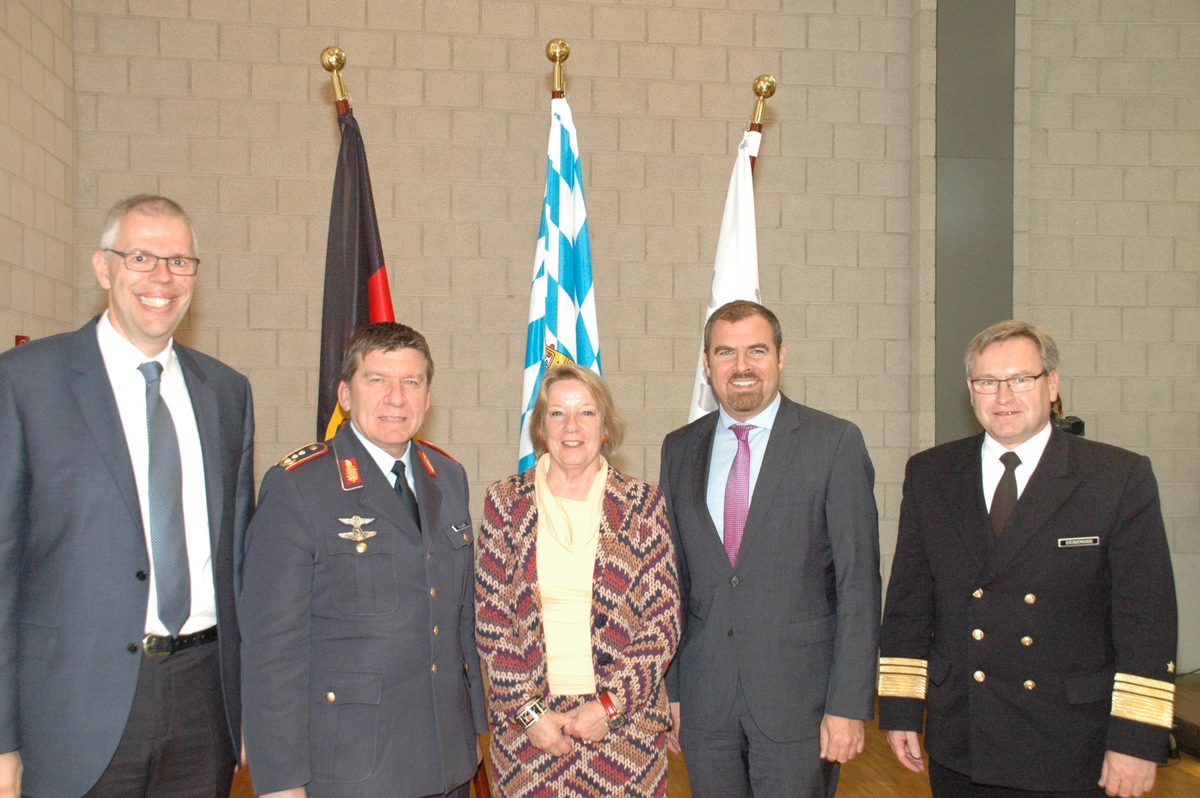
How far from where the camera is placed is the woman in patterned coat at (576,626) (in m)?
2.15

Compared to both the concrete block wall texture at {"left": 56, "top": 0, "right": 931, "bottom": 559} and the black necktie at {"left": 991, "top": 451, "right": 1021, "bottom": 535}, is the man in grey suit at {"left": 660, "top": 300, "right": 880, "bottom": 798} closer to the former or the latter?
the black necktie at {"left": 991, "top": 451, "right": 1021, "bottom": 535}

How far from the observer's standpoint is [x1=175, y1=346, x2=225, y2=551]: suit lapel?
2.03m

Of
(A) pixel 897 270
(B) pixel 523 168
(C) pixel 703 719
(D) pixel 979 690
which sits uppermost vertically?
(B) pixel 523 168

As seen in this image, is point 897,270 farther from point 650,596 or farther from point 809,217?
point 650,596

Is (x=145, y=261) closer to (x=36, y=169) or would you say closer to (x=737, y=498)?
(x=737, y=498)

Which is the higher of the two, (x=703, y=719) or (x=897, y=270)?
(x=897, y=270)

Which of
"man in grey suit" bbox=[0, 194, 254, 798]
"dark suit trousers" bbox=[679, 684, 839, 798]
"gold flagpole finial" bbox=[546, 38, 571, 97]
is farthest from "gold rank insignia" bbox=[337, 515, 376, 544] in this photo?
"gold flagpole finial" bbox=[546, 38, 571, 97]

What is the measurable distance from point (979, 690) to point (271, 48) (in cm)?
436

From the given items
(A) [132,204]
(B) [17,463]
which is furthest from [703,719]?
(A) [132,204]

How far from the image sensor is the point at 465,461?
4.94 m

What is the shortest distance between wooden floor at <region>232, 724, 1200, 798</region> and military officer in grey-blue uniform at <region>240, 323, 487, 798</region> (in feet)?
6.63

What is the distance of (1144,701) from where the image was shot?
1.99 meters

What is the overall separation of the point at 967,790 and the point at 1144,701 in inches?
16.6

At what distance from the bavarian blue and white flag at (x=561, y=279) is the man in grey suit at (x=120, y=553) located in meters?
1.58
